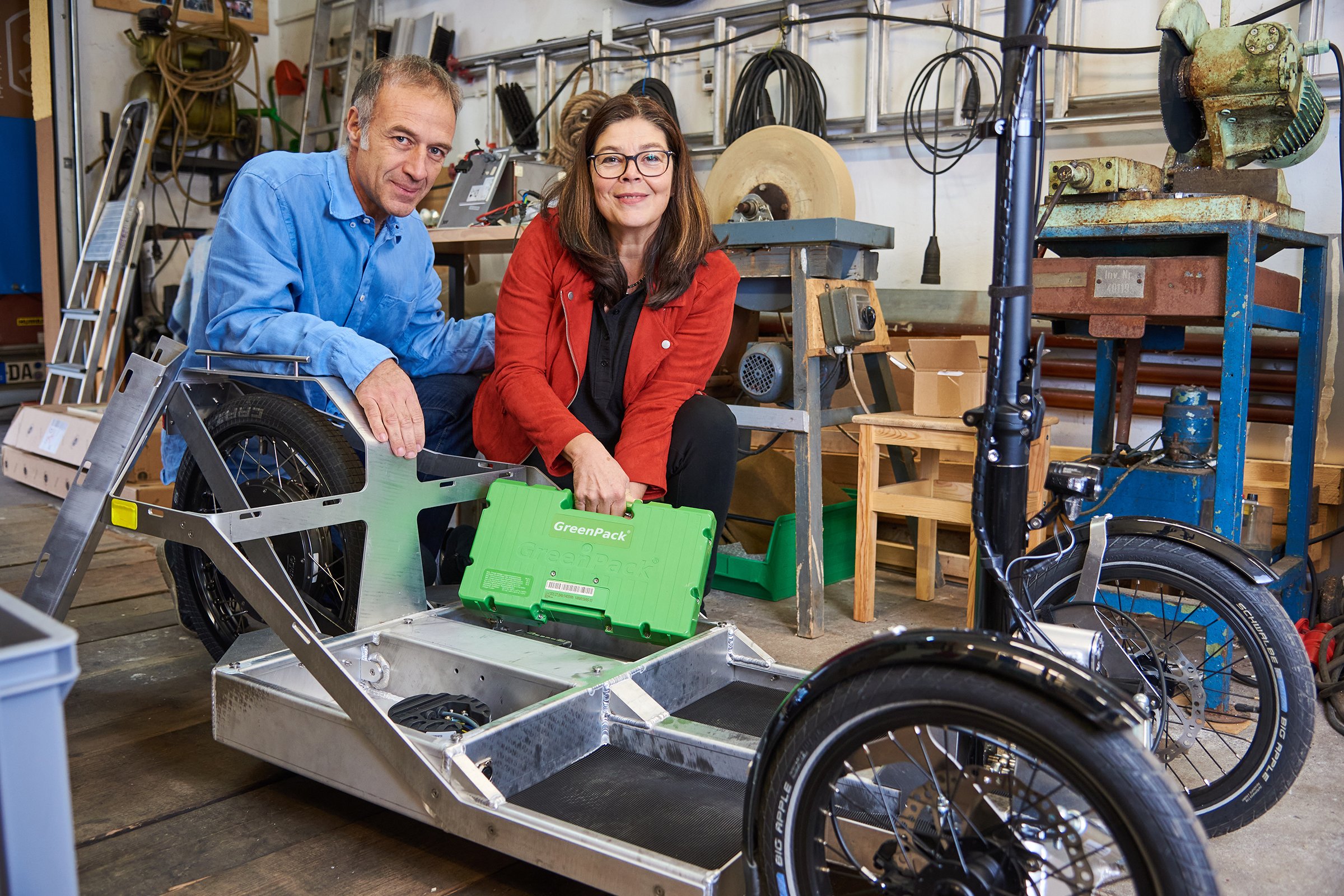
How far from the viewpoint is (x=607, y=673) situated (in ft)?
4.91

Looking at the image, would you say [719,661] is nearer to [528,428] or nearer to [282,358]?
[528,428]

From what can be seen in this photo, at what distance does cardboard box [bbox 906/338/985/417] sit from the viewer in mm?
2430

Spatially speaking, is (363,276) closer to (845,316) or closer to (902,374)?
(845,316)

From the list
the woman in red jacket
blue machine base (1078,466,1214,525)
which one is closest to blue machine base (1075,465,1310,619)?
blue machine base (1078,466,1214,525)

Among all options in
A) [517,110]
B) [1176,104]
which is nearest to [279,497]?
[1176,104]

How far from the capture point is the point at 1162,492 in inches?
77.7

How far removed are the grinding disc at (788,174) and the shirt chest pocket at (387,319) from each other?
82cm

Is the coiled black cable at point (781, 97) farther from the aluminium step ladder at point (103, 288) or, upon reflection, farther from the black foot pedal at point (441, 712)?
the aluminium step ladder at point (103, 288)

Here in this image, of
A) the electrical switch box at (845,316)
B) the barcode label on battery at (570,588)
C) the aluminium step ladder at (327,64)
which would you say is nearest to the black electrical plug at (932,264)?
the electrical switch box at (845,316)

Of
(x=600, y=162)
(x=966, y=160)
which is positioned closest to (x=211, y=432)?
(x=600, y=162)

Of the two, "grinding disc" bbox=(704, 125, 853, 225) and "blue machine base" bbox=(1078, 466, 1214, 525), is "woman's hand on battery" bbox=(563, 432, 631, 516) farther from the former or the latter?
"grinding disc" bbox=(704, 125, 853, 225)

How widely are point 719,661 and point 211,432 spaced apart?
972 millimetres

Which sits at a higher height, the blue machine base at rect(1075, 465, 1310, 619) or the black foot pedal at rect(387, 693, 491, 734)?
the blue machine base at rect(1075, 465, 1310, 619)

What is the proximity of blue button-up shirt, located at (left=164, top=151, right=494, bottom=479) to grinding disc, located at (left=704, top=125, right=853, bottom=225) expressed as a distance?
0.76 metres
